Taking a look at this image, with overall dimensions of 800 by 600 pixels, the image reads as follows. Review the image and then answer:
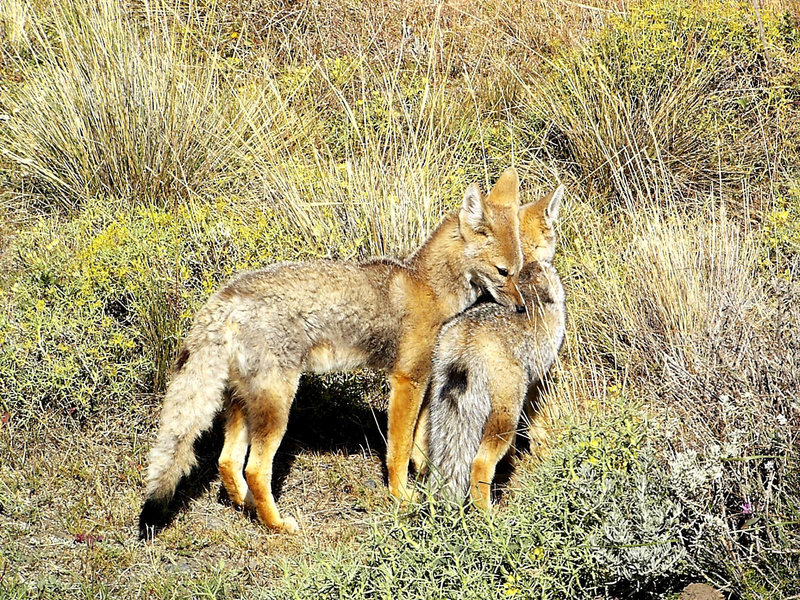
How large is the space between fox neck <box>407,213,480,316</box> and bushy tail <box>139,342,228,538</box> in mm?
1447

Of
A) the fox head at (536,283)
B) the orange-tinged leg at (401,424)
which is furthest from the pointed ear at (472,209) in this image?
the orange-tinged leg at (401,424)

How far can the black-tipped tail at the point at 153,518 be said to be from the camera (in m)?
4.37

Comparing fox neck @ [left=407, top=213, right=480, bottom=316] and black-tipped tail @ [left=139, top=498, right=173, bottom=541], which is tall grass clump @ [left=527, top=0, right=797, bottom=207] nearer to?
fox neck @ [left=407, top=213, right=480, bottom=316]

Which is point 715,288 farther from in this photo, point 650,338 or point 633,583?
point 633,583

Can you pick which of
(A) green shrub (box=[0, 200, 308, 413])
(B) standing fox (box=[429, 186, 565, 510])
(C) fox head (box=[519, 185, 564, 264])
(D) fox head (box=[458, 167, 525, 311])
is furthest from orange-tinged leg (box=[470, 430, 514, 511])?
(A) green shrub (box=[0, 200, 308, 413])

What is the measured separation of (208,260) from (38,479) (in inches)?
74.7

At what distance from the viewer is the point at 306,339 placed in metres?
4.76

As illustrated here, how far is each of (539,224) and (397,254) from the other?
1.14 metres

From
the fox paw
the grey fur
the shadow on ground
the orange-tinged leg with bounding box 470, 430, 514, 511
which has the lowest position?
the shadow on ground

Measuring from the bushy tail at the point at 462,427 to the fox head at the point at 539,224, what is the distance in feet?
4.50

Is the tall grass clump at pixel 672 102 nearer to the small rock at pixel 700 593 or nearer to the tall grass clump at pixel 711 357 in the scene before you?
the tall grass clump at pixel 711 357

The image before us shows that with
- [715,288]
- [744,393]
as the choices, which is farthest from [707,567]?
[715,288]

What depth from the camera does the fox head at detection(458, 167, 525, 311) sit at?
5.29 m

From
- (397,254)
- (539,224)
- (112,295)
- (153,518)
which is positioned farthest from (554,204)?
(153,518)
